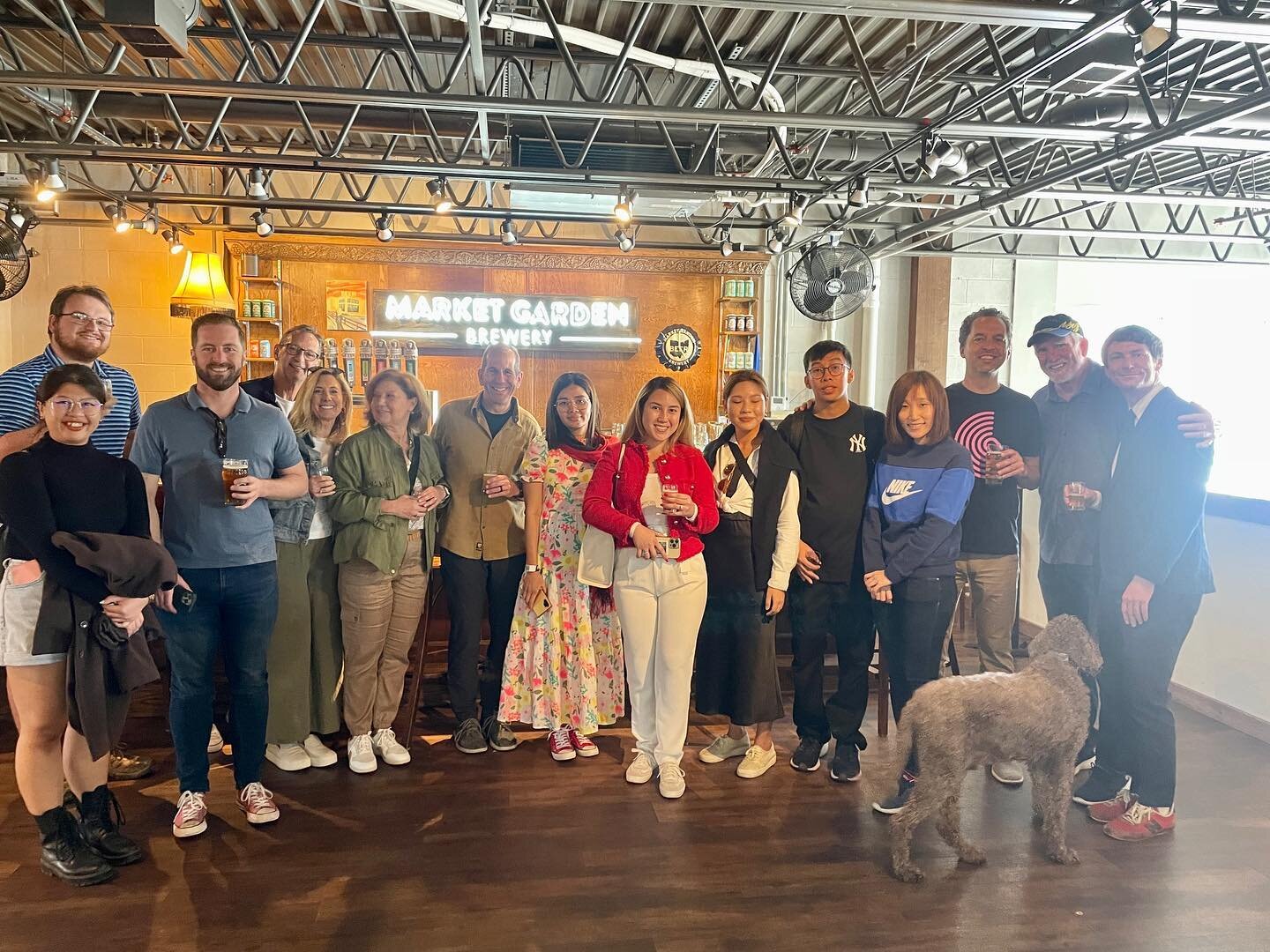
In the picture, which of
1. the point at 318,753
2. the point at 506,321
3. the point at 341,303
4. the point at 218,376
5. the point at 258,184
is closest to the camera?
the point at 218,376

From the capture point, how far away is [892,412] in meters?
2.93

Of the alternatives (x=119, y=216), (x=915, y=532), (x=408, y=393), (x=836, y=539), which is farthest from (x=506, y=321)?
(x=915, y=532)

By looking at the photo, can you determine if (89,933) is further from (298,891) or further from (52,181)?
(52,181)

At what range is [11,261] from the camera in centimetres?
581

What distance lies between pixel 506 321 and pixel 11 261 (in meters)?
4.23

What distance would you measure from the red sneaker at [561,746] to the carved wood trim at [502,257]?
6.28 m

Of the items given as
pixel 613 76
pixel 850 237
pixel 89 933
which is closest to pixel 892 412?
A: pixel 613 76

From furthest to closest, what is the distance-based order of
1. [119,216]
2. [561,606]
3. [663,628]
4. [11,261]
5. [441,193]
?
[119,216], [441,193], [11,261], [561,606], [663,628]

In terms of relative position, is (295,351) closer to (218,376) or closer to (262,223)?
(218,376)

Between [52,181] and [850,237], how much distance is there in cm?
768

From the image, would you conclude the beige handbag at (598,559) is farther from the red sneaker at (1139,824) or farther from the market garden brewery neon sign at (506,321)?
the market garden brewery neon sign at (506,321)

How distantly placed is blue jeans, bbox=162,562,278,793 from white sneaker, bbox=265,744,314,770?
393mm

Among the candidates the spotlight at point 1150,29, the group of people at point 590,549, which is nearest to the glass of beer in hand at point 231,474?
the group of people at point 590,549

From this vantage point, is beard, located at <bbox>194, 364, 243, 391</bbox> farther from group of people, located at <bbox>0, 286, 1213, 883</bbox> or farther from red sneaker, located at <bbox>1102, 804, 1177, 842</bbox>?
red sneaker, located at <bbox>1102, 804, 1177, 842</bbox>
